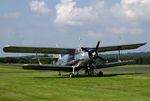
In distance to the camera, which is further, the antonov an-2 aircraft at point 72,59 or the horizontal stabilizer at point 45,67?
the antonov an-2 aircraft at point 72,59

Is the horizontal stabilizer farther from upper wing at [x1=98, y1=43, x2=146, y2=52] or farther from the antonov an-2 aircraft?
upper wing at [x1=98, y1=43, x2=146, y2=52]

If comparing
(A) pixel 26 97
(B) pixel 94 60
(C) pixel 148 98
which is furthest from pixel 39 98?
(B) pixel 94 60

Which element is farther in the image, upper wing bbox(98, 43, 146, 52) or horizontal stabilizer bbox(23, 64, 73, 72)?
upper wing bbox(98, 43, 146, 52)

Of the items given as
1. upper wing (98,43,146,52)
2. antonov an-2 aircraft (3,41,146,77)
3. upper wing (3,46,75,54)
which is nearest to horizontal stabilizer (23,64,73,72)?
antonov an-2 aircraft (3,41,146,77)

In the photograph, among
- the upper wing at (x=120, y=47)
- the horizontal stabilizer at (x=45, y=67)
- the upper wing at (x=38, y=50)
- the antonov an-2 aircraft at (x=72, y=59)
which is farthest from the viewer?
the upper wing at (x=120, y=47)

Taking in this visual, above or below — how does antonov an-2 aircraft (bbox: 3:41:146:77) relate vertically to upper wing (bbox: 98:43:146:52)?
below

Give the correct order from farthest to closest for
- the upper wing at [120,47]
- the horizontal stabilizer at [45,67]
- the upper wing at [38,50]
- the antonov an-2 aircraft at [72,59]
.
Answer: the upper wing at [120,47] < the upper wing at [38,50] < the antonov an-2 aircraft at [72,59] < the horizontal stabilizer at [45,67]

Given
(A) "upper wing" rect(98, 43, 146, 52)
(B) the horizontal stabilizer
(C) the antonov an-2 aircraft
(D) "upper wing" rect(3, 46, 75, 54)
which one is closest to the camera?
(B) the horizontal stabilizer

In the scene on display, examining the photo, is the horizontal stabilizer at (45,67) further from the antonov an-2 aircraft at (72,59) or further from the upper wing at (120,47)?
the upper wing at (120,47)

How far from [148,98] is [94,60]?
23.9 m

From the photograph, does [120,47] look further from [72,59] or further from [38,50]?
[38,50]

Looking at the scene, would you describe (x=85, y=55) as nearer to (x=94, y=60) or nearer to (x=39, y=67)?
(x=94, y=60)

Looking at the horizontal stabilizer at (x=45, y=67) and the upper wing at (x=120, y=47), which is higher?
the upper wing at (x=120, y=47)

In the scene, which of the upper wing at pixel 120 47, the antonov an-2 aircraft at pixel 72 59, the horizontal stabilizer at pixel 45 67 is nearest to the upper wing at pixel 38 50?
the antonov an-2 aircraft at pixel 72 59
